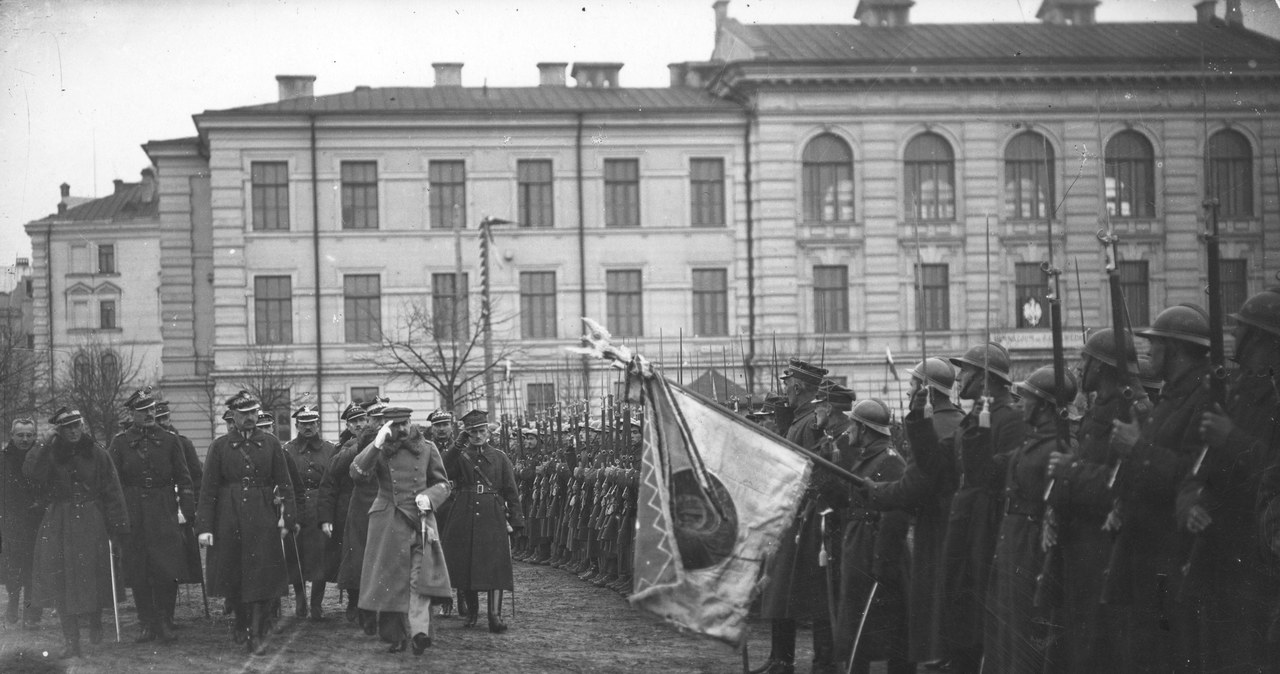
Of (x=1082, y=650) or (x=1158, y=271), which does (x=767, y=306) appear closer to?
(x=1158, y=271)

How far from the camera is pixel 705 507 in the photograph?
8234 millimetres

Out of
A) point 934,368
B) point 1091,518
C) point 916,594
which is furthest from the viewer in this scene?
point 934,368

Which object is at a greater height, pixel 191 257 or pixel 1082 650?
pixel 191 257

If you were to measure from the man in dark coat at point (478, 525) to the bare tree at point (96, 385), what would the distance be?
2671 centimetres

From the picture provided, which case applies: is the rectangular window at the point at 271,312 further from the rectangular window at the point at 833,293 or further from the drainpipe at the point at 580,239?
the rectangular window at the point at 833,293

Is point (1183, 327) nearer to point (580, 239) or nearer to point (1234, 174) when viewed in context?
point (1234, 174)

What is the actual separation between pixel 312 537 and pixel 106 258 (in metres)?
44.1

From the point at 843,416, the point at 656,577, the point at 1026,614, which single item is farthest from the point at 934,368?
the point at 656,577

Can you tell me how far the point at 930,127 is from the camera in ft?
126

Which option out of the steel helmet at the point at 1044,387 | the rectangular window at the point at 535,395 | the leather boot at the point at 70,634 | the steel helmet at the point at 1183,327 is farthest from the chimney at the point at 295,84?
the steel helmet at the point at 1183,327

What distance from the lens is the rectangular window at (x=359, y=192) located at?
4047cm

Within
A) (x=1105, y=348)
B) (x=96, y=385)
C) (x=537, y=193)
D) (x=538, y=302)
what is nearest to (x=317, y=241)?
(x=537, y=193)

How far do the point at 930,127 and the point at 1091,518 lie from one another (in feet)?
104

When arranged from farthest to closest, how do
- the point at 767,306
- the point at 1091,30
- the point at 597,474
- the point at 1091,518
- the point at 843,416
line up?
1. the point at 767,306
2. the point at 1091,30
3. the point at 597,474
4. the point at 843,416
5. the point at 1091,518
